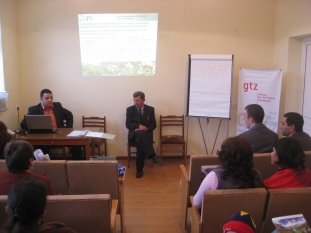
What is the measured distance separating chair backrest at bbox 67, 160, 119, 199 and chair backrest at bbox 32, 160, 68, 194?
1.7 inches

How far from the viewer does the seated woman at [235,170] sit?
181 centimetres

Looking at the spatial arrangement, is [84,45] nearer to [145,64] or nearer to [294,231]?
[145,64]

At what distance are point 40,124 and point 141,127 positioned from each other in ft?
5.04

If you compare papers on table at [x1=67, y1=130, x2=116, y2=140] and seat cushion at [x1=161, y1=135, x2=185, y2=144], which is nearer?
papers on table at [x1=67, y1=130, x2=116, y2=140]

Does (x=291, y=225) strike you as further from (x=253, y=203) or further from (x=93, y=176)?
(x=93, y=176)

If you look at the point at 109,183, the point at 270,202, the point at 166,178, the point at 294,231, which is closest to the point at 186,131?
the point at 166,178

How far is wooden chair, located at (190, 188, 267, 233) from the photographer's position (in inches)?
67.4

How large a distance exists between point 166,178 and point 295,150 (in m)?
2.48

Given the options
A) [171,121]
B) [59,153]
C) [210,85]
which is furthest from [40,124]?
[210,85]

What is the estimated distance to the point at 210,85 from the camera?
4.65 metres

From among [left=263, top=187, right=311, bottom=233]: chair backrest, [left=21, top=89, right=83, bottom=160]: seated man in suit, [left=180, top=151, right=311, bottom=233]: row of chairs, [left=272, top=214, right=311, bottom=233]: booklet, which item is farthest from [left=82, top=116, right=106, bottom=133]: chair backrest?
[left=272, top=214, right=311, bottom=233]: booklet

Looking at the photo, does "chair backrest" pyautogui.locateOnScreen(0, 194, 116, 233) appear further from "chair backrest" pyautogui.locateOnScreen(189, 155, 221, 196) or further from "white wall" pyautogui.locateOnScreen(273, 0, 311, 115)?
"white wall" pyautogui.locateOnScreen(273, 0, 311, 115)

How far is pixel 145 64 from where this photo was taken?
4.79 metres

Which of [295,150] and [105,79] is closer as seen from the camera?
[295,150]
